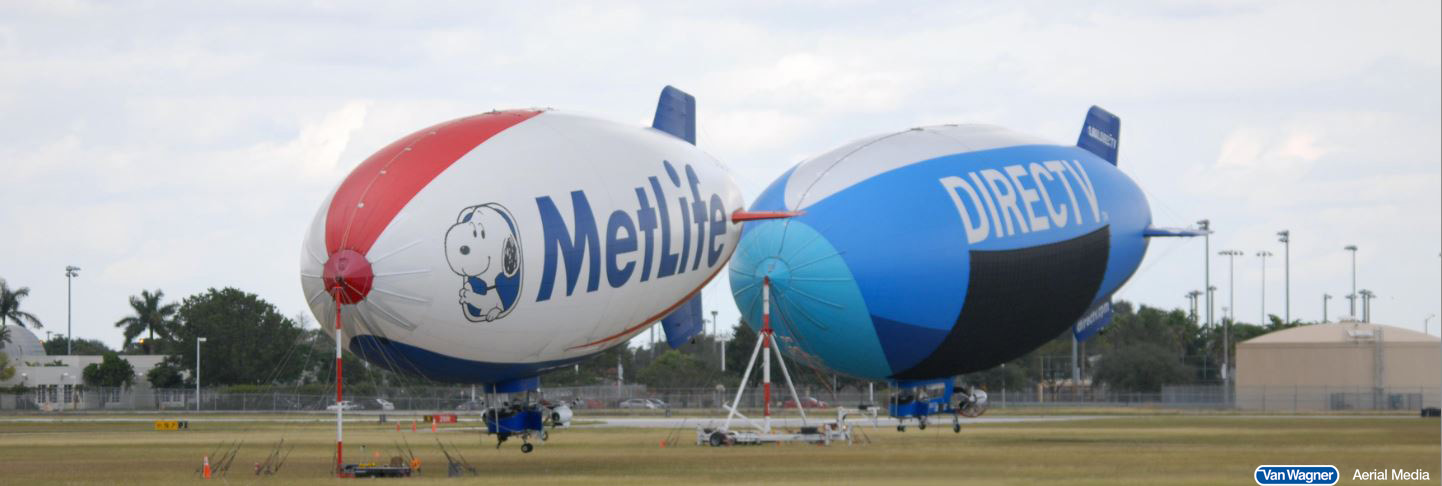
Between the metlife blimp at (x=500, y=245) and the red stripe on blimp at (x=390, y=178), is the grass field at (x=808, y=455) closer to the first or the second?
the metlife blimp at (x=500, y=245)

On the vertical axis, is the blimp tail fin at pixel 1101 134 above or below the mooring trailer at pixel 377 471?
above

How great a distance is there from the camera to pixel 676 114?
4919cm

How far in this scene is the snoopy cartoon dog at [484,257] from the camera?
35.7 metres

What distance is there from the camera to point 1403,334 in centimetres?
12719

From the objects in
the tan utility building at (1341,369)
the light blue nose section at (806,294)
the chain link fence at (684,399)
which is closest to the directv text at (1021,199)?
the light blue nose section at (806,294)

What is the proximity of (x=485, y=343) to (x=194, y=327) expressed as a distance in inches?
4494

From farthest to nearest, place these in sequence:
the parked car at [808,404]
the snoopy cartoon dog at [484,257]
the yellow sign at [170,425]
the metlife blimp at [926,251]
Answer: the parked car at [808,404] < the yellow sign at [170,425] < the metlife blimp at [926,251] < the snoopy cartoon dog at [484,257]

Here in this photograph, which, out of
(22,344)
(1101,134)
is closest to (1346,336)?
(1101,134)

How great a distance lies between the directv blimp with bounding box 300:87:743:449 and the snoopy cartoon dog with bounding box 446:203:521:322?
3 centimetres

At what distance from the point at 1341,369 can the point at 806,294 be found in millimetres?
84575

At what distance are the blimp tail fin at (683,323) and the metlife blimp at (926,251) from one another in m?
3.71

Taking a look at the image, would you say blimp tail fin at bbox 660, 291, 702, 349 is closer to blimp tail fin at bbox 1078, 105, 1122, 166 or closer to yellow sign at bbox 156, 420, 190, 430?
blimp tail fin at bbox 1078, 105, 1122, 166

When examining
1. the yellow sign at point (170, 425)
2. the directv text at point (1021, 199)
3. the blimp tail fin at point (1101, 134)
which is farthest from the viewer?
the yellow sign at point (170, 425)

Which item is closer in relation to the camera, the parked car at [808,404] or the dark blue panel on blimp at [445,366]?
the dark blue panel on blimp at [445,366]
